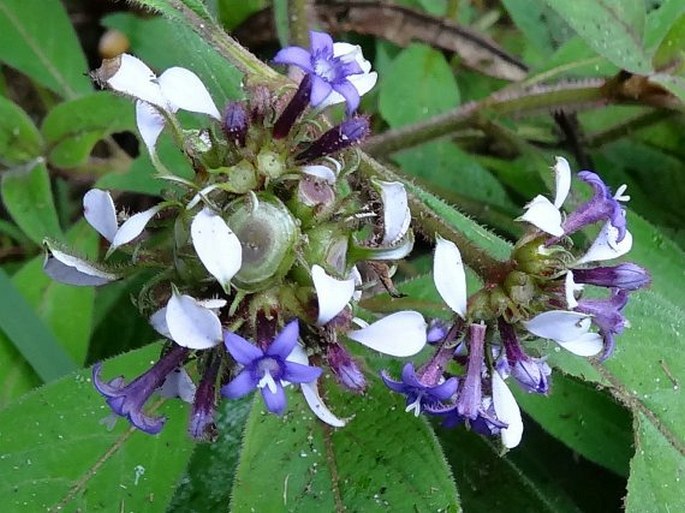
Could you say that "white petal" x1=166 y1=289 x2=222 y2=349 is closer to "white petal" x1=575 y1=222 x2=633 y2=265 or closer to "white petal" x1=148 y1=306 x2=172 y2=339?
"white petal" x1=148 y1=306 x2=172 y2=339

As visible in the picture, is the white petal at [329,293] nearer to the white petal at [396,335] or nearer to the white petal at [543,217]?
the white petal at [396,335]

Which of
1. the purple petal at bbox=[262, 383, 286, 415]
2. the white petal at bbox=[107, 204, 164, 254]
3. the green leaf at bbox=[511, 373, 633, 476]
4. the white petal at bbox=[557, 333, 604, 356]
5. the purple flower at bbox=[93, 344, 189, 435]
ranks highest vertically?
the white petal at bbox=[107, 204, 164, 254]

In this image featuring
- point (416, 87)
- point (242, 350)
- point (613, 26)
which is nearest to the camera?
point (242, 350)

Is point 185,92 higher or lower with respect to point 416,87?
higher

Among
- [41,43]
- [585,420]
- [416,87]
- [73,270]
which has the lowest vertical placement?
[585,420]

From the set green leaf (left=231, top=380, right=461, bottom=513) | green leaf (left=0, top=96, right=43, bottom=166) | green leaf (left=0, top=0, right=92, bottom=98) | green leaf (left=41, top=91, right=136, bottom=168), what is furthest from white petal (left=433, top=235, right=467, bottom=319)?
green leaf (left=0, top=0, right=92, bottom=98)

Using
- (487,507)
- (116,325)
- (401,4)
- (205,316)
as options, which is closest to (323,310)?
(205,316)

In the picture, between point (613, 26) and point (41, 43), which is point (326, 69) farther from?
point (41, 43)

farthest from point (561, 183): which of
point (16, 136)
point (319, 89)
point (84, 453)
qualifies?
point (16, 136)
